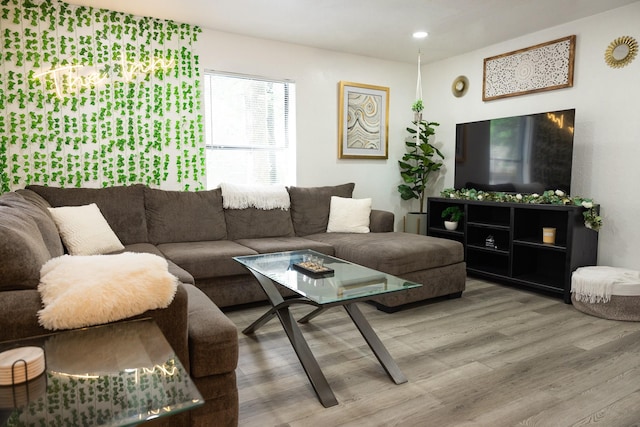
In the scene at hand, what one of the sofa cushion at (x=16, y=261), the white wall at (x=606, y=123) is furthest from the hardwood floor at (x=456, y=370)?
the sofa cushion at (x=16, y=261)

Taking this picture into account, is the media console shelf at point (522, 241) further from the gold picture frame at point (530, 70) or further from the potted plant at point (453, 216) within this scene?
the gold picture frame at point (530, 70)

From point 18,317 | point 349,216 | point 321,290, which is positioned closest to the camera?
point 18,317

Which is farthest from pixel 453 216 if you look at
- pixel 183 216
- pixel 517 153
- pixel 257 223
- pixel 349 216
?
pixel 183 216

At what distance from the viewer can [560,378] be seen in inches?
86.0

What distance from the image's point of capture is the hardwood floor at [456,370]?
1.84m

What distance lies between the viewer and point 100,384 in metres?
1.01

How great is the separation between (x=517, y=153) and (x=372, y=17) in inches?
72.8

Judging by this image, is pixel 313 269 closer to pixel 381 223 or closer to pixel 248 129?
pixel 381 223

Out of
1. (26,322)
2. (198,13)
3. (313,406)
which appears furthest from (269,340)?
(198,13)

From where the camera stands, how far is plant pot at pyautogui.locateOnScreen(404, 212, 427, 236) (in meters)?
4.99

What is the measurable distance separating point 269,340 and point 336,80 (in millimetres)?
3168

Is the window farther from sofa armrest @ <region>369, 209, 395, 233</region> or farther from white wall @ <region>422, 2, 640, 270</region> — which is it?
white wall @ <region>422, 2, 640, 270</region>

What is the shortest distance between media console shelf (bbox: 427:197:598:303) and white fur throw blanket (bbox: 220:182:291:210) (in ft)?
5.65

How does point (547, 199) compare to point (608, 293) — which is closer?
point (608, 293)
